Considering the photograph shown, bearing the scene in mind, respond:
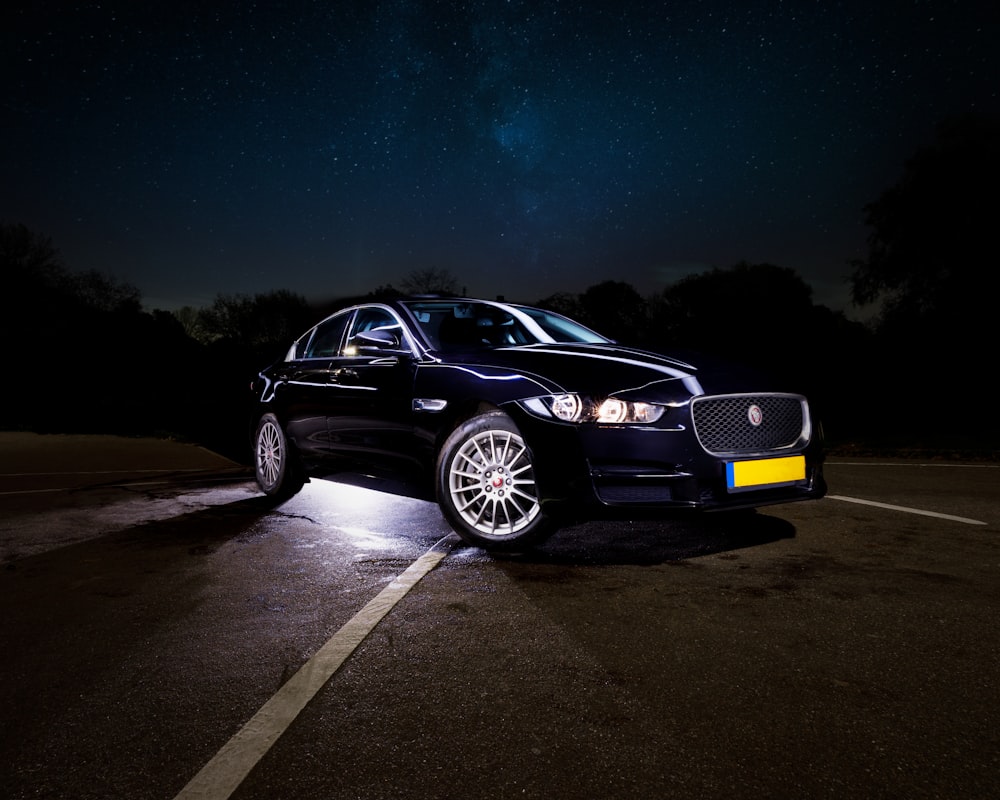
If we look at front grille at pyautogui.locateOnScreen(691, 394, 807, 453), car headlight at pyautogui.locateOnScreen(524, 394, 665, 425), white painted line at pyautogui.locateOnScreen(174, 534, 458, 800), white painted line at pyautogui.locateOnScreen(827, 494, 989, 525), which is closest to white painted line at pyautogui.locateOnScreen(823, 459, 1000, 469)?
white painted line at pyautogui.locateOnScreen(827, 494, 989, 525)

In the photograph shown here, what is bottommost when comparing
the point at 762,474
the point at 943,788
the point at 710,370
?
the point at 943,788

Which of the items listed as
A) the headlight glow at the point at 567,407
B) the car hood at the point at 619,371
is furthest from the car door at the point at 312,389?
the headlight glow at the point at 567,407

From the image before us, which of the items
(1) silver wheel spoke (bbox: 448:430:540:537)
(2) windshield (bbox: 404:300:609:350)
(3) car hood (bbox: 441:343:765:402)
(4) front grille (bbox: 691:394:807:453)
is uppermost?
(2) windshield (bbox: 404:300:609:350)

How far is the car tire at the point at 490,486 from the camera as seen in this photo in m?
4.70

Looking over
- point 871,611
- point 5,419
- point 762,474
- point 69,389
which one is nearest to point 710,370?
point 762,474

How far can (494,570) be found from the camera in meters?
4.35

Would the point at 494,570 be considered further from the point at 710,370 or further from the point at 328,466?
the point at 328,466

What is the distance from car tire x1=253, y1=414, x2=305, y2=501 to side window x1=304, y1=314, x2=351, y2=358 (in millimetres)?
803

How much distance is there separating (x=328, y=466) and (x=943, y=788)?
526 cm

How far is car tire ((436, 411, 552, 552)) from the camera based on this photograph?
4.70 metres

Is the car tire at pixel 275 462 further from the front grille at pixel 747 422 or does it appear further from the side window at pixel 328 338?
the front grille at pixel 747 422

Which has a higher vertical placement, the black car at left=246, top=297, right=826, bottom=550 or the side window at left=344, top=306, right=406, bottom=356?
the side window at left=344, top=306, right=406, bottom=356

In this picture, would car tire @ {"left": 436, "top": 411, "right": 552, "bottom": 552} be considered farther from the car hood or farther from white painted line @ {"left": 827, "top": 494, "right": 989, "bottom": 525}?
white painted line @ {"left": 827, "top": 494, "right": 989, "bottom": 525}

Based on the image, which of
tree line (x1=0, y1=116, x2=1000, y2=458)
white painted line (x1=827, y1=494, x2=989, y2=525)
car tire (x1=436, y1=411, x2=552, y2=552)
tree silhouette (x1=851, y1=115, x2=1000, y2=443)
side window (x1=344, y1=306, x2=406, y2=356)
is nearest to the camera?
car tire (x1=436, y1=411, x2=552, y2=552)
